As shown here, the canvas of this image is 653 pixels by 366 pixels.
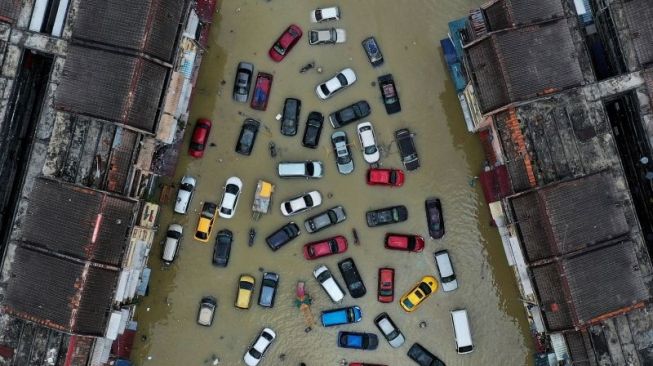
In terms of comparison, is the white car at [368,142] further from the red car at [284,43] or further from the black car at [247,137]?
the red car at [284,43]

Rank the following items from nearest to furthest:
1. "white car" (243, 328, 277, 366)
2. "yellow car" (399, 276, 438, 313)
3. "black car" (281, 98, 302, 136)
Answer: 1. "white car" (243, 328, 277, 366)
2. "yellow car" (399, 276, 438, 313)
3. "black car" (281, 98, 302, 136)

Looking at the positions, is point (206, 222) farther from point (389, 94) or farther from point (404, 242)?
point (389, 94)

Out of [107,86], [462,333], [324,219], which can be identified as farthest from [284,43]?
[462,333]

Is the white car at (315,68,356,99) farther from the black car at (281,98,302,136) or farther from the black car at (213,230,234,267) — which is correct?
the black car at (213,230,234,267)

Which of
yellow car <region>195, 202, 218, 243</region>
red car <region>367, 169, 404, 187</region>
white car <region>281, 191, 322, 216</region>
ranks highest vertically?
red car <region>367, 169, 404, 187</region>

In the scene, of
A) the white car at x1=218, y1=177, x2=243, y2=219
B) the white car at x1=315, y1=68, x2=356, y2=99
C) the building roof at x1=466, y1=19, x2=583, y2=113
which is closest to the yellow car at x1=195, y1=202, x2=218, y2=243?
the white car at x1=218, y1=177, x2=243, y2=219

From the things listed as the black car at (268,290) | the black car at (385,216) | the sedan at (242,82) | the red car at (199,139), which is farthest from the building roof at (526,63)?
the red car at (199,139)
